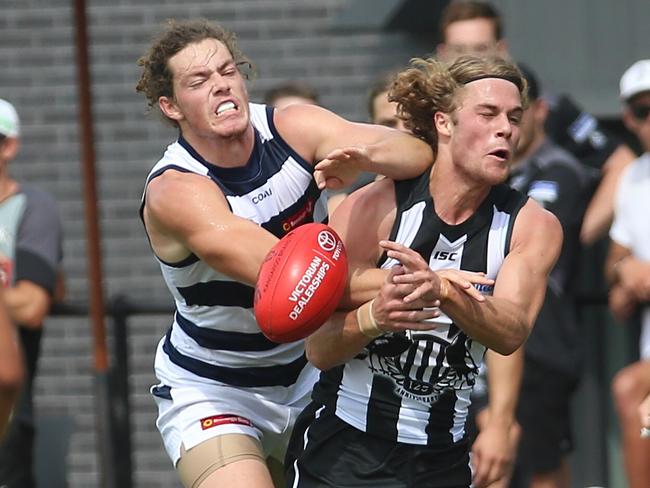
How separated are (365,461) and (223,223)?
82 cm

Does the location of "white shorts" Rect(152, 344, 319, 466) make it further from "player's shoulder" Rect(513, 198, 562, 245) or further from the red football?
"player's shoulder" Rect(513, 198, 562, 245)

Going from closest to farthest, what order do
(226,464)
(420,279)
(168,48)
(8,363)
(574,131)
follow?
(8,363), (420,279), (226,464), (168,48), (574,131)

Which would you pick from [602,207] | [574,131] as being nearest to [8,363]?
[602,207]

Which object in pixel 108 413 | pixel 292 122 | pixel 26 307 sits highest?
pixel 292 122

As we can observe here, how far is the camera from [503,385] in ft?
19.0

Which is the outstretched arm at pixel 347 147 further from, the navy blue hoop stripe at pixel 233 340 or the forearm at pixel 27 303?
the forearm at pixel 27 303

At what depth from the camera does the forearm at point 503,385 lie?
5758mm

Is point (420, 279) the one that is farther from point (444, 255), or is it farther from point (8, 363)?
point (8, 363)

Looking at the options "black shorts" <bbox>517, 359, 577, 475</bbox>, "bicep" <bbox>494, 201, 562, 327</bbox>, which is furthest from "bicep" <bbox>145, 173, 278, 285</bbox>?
"black shorts" <bbox>517, 359, 577, 475</bbox>

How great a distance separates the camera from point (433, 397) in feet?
15.1

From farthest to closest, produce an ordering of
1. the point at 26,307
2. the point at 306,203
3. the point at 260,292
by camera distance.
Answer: the point at 26,307
the point at 306,203
the point at 260,292

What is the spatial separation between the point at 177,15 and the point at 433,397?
15.3 feet

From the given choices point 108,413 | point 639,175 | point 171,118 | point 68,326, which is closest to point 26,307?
point 108,413

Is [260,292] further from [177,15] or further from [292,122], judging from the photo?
[177,15]
